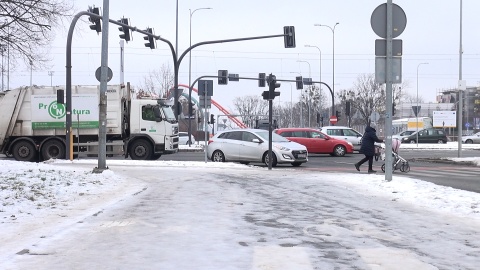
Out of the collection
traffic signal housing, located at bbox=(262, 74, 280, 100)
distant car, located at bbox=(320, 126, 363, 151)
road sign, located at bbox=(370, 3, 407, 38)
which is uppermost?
road sign, located at bbox=(370, 3, 407, 38)

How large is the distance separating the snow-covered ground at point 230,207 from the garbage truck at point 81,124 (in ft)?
23.2

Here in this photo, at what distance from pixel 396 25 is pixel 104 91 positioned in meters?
8.58

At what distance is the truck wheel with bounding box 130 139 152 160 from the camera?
987 inches

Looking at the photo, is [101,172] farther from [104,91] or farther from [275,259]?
[275,259]

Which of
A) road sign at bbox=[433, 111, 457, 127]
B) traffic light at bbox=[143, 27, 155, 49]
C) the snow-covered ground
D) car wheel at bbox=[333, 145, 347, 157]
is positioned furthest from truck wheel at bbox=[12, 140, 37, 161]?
road sign at bbox=[433, 111, 457, 127]

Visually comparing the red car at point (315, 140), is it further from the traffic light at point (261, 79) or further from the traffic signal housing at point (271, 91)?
the traffic signal housing at point (271, 91)

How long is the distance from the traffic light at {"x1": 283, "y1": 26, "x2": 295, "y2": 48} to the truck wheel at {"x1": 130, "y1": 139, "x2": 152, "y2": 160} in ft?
28.1

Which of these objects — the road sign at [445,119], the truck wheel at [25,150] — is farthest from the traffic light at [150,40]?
the road sign at [445,119]

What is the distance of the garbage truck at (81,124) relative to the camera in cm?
2444

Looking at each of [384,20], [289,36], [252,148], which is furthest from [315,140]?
[384,20]

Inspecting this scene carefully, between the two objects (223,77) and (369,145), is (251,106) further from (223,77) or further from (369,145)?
(369,145)

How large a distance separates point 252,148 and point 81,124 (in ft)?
26.7

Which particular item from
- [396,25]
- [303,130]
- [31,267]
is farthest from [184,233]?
[303,130]

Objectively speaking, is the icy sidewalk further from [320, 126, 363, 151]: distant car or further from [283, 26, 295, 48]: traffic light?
[320, 126, 363, 151]: distant car
